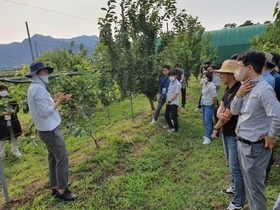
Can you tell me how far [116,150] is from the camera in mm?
4273

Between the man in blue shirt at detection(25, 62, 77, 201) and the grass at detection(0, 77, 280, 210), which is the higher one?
the man in blue shirt at detection(25, 62, 77, 201)

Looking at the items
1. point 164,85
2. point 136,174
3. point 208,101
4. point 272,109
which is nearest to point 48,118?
point 136,174

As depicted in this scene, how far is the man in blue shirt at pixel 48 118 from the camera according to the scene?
2.59 metres

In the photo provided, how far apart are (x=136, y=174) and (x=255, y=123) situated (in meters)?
2.13

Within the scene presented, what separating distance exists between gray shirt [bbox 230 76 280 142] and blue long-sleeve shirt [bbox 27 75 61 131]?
2.06m

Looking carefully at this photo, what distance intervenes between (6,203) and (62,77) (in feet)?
6.37

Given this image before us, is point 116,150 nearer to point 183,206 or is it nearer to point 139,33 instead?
point 183,206

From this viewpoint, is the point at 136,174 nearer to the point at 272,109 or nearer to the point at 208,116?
the point at 208,116

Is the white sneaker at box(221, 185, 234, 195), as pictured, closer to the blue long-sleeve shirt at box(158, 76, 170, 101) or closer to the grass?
the grass

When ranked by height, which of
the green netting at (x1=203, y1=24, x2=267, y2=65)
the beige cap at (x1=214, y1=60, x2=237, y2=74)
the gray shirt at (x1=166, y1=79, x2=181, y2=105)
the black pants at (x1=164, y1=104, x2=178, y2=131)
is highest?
the green netting at (x1=203, y1=24, x2=267, y2=65)

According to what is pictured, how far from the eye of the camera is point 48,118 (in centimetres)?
269

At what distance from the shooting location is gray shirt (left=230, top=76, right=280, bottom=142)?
177cm

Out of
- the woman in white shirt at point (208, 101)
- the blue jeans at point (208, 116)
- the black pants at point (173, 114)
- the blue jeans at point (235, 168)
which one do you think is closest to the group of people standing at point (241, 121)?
the blue jeans at point (235, 168)

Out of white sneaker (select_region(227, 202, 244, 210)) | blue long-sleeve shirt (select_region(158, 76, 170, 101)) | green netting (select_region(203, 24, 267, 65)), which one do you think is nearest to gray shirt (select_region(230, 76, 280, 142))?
white sneaker (select_region(227, 202, 244, 210))
